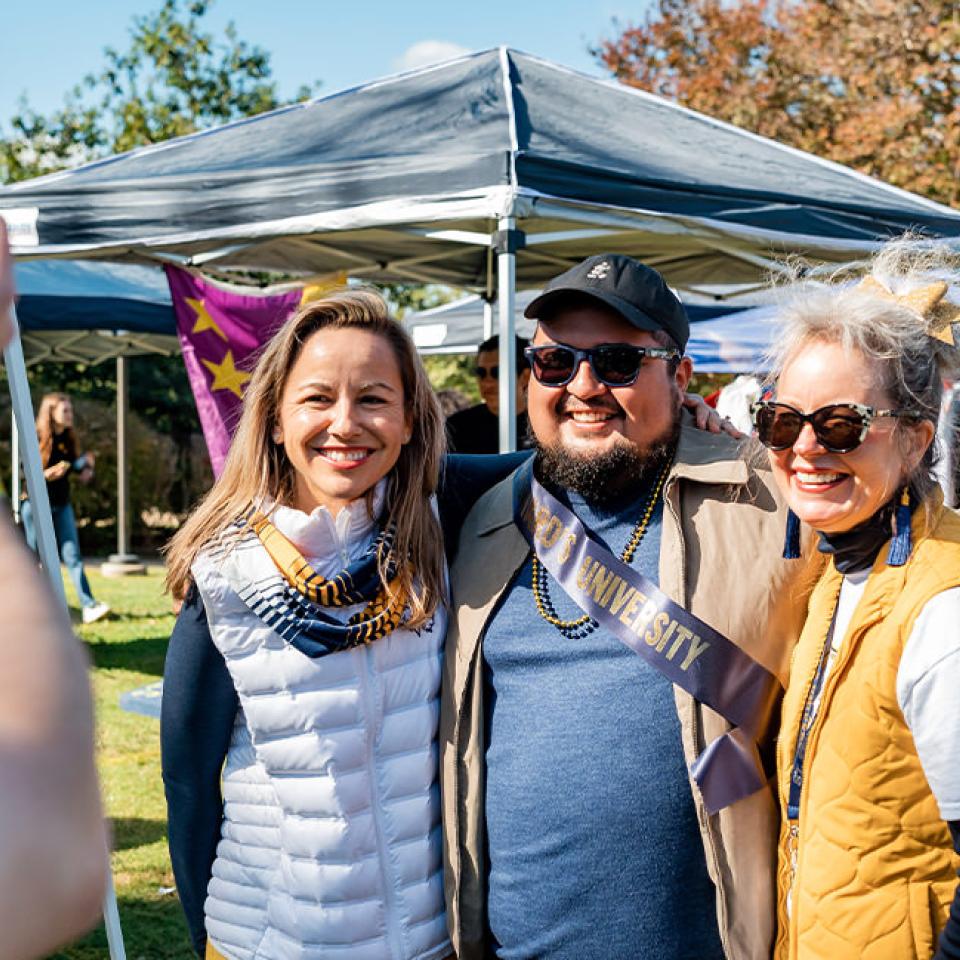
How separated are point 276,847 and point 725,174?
4118 mm

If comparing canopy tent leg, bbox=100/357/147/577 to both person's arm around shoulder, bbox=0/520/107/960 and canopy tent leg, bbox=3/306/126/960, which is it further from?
person's arm around shoulder, bbox=0/520/107/960

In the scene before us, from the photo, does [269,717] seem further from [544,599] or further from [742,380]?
[742,380]

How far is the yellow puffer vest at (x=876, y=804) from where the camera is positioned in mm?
1520

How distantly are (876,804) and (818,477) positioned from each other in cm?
49

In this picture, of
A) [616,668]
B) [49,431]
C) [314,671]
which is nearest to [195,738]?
[314,671]

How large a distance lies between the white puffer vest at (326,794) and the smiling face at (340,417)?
4.0 inches

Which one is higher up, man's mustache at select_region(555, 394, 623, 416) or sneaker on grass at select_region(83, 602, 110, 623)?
man's mustache at select_region(555, 394, 623, 416)

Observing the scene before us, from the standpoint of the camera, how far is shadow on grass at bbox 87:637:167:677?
8.59 m

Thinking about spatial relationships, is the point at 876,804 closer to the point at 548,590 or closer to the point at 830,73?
the point at 548,590

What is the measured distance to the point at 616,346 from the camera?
2193 mm

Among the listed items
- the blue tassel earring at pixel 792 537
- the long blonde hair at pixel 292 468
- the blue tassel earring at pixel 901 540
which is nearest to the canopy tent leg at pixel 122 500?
the long blonde hair at pixel 292 468

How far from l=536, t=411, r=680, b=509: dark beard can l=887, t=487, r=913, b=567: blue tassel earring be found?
1.95 ft

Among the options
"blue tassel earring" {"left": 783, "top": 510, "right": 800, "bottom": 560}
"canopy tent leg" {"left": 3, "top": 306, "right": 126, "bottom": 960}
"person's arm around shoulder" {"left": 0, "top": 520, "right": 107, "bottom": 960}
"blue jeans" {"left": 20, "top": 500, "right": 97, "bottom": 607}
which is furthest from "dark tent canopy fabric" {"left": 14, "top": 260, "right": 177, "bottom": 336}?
"person's arm around shoulder" {"left": 0, "top": 520, "right": 107, "bottom": 960}

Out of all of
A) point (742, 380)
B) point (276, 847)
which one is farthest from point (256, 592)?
point (742, 380)
